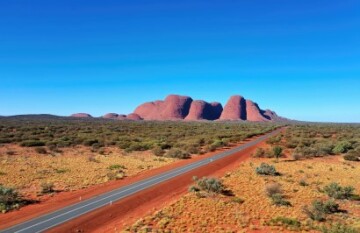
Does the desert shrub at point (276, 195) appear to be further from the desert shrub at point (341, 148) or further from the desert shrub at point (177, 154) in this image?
the desert shrub at point (341, 148)

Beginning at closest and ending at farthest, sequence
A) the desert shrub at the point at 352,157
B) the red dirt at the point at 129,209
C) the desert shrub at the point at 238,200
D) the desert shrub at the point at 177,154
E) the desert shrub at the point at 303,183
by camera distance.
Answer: the red dirt at the point at 129,209 → the desert shrub at the point at 238,200 → the desert shrub at the point at 303,183 → the desert shrub at the point at 352,157 → the desert shrub at the point at 177,154

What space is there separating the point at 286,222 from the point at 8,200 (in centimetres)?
1452

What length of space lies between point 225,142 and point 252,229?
40385mm

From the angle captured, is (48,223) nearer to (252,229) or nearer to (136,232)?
(136,232)

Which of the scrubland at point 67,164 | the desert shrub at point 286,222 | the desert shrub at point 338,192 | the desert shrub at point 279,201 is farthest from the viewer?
the scrubland at point 67,164

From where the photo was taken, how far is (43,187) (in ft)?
67.6

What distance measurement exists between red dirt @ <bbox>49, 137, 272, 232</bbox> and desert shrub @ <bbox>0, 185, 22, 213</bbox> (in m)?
4.54

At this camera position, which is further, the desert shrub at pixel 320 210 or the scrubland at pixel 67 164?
the scrubland at pixel 67 164

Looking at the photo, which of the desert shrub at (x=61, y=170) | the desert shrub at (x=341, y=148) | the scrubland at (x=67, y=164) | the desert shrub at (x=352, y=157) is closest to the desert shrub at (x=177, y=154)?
the scrubland at (x=67, y=164)

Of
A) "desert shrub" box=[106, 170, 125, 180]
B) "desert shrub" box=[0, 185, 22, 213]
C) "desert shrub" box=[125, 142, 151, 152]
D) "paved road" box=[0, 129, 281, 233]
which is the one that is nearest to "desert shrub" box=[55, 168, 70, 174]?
"desert shrub" box=[106, 170, 125, 180]

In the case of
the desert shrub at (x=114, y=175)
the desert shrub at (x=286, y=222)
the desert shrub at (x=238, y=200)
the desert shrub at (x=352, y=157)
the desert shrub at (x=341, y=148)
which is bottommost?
the desert shrub at (x=286, y=222)

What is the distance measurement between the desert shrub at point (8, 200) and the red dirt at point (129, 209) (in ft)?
14.9

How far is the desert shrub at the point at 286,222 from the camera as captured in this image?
1445cm

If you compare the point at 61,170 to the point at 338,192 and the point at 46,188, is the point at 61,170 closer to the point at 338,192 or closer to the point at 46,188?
the point at 46,188
